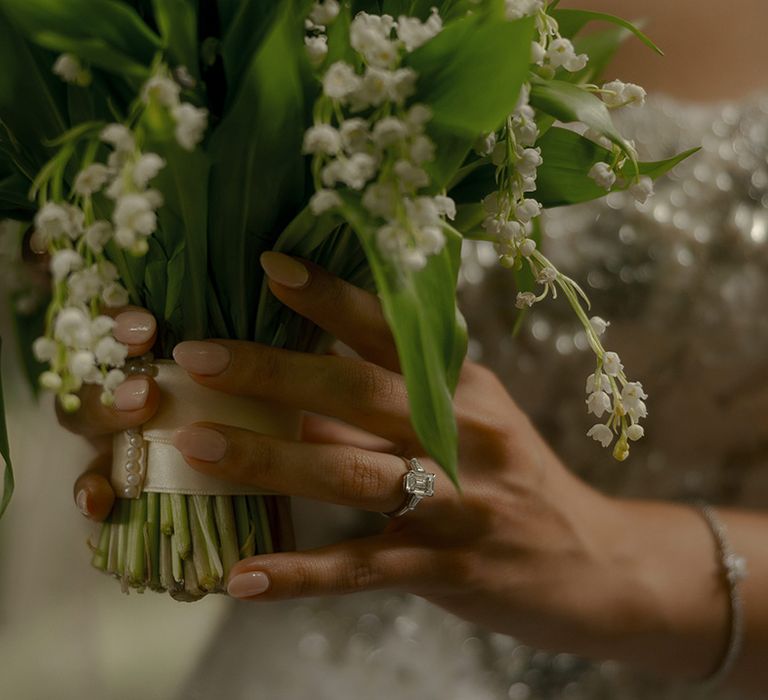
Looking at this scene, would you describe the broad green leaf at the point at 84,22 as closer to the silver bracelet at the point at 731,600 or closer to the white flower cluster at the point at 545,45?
the white flower cluster at the point at 545,45

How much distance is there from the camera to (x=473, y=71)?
1.23 feet

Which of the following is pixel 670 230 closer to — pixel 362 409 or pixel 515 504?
pixel 515 504

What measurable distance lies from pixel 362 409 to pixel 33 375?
10.3 inches

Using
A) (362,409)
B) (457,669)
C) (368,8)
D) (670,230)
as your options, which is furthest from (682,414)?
(368,8)

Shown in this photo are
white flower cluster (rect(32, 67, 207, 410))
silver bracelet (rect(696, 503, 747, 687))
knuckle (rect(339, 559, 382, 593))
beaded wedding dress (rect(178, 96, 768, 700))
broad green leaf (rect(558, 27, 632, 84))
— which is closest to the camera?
white flower cluster (rect(32, 67, 207, 410))

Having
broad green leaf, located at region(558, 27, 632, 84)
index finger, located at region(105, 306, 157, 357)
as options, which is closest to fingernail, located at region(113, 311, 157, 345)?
index finger, located at region(105, 306, 157, 357)

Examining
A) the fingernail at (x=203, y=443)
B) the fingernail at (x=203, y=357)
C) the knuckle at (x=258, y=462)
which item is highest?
the fingernail at (x=203, y=357)

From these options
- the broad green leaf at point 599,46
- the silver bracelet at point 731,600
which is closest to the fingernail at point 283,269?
the broad green leaf at point 599,46

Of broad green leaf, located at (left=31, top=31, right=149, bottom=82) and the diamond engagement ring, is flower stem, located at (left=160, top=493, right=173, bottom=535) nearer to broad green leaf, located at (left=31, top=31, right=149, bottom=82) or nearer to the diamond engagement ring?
the diamond engagement ring

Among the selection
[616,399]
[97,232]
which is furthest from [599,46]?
[97,232]

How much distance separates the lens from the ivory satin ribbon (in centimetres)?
50

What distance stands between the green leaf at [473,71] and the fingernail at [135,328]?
0.61ft

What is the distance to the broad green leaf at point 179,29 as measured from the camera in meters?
0.37

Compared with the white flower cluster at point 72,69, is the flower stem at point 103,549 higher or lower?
lower
